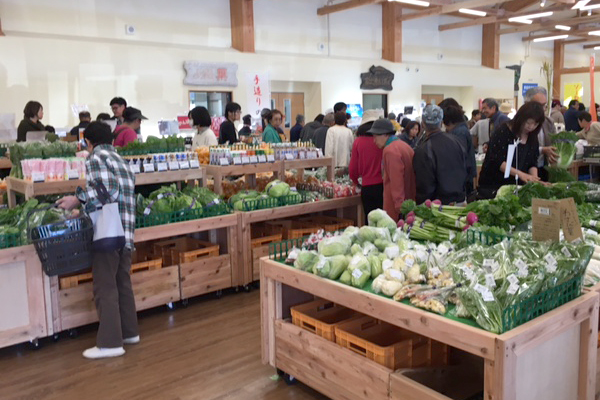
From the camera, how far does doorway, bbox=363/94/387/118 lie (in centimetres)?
1459

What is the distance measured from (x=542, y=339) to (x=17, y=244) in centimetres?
331

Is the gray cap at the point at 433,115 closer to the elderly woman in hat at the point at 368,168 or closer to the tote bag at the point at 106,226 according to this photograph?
the elderly woman in hat at the point at 368,168

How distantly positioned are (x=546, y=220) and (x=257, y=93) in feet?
31.4

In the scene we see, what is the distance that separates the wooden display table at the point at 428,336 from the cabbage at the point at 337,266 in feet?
0.25

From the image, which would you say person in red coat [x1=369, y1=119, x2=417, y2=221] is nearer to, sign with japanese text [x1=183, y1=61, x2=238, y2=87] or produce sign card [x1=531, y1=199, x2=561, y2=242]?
produce sign card [x1=531, y1=199, x2=561, y2=242]

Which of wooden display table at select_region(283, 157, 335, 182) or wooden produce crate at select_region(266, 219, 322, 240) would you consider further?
wooden display table at select_region(283, 157, 335, 182)

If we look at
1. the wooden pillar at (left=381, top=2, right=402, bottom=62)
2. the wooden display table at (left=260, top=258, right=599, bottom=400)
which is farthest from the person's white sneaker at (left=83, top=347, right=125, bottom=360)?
the wooden pillar at (left=381, top=2, right=402, bottom=62)

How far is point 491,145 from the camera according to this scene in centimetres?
464

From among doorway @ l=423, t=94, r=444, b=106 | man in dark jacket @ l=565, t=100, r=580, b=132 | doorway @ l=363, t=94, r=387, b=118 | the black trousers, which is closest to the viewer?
the black trousers

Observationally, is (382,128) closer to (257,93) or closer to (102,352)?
(102,352)

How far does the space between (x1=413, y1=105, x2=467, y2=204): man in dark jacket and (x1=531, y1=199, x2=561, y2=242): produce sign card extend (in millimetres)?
1524

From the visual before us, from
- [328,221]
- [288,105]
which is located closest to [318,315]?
[328,221]

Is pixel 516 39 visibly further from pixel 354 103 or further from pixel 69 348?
pixel 69 348

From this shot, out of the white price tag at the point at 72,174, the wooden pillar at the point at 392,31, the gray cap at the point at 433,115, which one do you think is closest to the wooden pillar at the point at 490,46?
the wooden pillar at the point at 392,31
